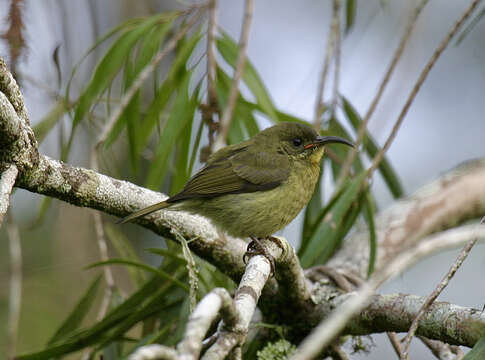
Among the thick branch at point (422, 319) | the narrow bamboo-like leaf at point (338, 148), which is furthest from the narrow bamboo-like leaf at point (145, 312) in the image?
the narrow bamboo-like leaf at point (338, 148)

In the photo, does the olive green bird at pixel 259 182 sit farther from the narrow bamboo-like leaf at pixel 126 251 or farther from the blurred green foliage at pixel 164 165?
the narrow bamboo-like leaf at pixel 126 251

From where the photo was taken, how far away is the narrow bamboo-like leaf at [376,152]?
508cm

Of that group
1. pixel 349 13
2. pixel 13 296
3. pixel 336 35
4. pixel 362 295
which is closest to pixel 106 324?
pixel 13 296

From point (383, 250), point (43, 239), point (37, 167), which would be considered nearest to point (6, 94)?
point (37, 167)

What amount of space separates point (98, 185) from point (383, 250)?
2.73m

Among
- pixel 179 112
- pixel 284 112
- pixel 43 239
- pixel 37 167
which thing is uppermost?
pixel 43 239

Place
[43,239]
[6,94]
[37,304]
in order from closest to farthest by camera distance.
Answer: [6,94] < [37,304] < [43,239]

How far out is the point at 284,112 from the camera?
4.69 meters

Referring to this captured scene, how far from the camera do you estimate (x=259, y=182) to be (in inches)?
161

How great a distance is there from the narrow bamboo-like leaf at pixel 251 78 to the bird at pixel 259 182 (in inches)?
8.9

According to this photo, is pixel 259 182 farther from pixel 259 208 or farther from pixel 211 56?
pixel 211 56

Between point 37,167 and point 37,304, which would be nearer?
point 37,167

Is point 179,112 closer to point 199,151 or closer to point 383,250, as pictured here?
point 199,151

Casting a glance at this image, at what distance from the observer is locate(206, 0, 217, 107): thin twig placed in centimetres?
429
